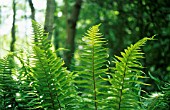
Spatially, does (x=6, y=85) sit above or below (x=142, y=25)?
below

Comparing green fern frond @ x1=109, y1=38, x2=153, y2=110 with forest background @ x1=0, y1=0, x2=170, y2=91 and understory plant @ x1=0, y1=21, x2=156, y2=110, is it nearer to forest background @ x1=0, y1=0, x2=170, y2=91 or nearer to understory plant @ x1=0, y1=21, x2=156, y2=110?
understory plant @ x1=0, y1=21, x2=156, y2=110

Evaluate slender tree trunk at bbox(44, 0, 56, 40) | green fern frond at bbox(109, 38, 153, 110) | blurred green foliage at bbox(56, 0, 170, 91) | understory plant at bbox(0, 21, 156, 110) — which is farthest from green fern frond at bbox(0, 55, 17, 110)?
blurred green foliage at bbox(56, 0, 170, 91)

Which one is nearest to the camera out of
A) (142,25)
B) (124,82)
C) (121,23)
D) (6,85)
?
(124,82)

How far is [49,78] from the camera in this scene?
112cm

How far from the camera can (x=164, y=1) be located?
3.69 meters

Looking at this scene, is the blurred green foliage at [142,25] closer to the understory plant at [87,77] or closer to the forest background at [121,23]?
the forest background at [121,23]

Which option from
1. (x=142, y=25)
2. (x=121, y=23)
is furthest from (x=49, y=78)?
(x=121, y=23)

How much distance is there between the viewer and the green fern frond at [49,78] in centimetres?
111

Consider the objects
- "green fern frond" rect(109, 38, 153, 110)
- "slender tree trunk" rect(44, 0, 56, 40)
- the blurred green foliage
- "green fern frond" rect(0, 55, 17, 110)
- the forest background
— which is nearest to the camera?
"green fern frond" rect(109, 38, 153, 110)

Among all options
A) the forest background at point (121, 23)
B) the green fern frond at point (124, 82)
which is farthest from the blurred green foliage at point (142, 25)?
the green fern frond at point (124, 82)

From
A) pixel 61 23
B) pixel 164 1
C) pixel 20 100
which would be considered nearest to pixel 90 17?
pixel 61 23

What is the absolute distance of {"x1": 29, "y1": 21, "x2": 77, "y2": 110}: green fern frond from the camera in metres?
1.11

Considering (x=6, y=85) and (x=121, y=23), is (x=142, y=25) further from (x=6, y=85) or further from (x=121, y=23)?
(x=6, y=85)

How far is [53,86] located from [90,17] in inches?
166
